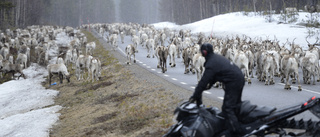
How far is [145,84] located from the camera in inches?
642

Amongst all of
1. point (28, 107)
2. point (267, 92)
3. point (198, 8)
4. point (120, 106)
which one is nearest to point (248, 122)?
point (120, 106)

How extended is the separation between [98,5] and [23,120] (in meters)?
138

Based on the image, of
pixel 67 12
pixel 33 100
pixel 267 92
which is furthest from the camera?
pixel 67 12

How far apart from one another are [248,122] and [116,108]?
7.16 metres

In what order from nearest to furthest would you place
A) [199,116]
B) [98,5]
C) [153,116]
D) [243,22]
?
1. [199,116]
2. [153,116]
3. [243,22]
4. [98,5]

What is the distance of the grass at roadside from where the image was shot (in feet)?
32.9

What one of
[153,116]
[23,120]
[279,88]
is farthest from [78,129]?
[279,88]

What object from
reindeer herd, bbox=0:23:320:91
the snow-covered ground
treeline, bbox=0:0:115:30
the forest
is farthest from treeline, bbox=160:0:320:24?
the snow-covered ground

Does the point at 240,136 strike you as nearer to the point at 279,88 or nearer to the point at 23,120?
Result: the point at 279,88

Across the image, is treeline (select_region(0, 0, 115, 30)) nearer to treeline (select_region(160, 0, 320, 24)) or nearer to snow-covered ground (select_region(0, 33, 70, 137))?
treeline (select_region(160, 0, 320, 24))

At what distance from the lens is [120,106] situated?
42.8ft

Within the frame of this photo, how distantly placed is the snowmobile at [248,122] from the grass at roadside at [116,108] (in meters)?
2.12

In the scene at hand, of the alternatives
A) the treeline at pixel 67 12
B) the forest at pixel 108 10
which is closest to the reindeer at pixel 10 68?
the forest at pixel 108 10

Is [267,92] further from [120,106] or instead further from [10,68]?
[10,68]
